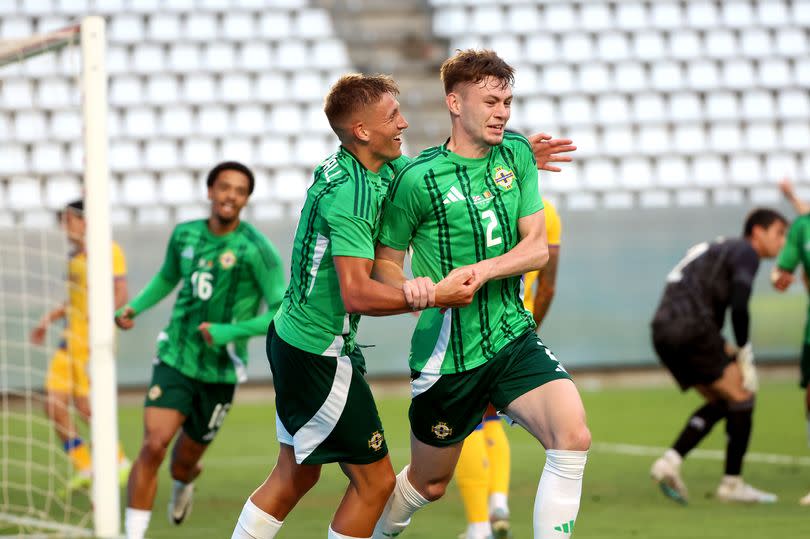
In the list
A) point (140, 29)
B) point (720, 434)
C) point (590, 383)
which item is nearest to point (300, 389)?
point (720, 434)

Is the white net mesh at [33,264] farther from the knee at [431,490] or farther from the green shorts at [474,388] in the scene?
the green shorts at [474,388]

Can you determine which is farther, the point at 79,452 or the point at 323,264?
the point at 79,452

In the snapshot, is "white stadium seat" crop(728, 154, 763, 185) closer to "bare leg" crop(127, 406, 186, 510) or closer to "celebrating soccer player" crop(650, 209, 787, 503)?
"celebrating soccer player" crop(650, 209, 787, 503)

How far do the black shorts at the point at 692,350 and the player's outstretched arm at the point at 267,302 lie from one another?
3034 millimetres

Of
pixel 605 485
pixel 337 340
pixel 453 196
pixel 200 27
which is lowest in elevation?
pixel 605 485

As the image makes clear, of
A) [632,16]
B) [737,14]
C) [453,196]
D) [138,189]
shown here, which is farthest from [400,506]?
[737,14]

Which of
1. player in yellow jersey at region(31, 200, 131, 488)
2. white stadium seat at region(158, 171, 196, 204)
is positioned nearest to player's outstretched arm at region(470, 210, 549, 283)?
player in yellow jersey at region(31, 200, 131, 488)

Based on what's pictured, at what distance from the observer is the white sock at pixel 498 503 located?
6453 mm

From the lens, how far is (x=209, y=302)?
6461 millimetres

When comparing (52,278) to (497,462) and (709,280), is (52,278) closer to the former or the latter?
(497,462)

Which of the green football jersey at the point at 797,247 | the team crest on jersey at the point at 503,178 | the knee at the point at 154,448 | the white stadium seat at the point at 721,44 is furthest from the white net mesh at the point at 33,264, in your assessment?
the white stadium seat at the point at 721,44

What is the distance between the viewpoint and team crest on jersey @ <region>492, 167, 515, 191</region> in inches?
181

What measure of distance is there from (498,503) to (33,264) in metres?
10.3

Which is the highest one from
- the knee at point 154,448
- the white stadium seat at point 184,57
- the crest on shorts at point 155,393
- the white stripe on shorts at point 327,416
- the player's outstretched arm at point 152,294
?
the white stadium seat at point 184,57
